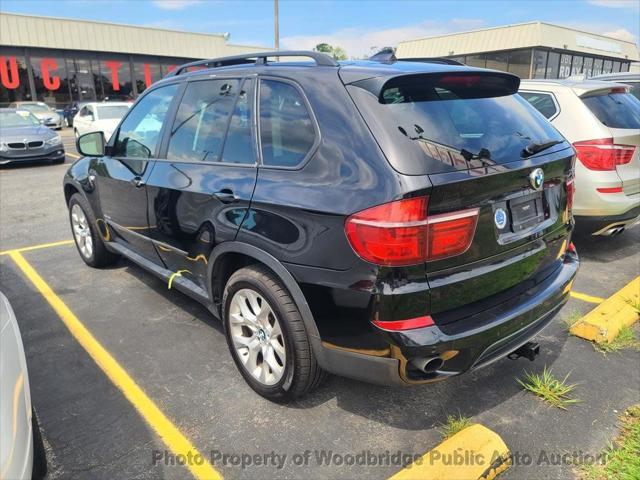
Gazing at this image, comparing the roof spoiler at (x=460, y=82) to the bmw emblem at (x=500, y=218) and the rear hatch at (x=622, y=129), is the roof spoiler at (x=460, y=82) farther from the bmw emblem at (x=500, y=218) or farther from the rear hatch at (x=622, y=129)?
the rear hatch at (x=622, y=129)

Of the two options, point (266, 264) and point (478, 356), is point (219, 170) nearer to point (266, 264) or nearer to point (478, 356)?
point (266, 264)

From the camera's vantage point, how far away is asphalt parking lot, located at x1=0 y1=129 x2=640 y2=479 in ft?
7.81

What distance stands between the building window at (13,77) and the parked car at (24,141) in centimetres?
1874

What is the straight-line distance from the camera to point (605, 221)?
182 inches

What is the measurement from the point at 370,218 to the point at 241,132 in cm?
118

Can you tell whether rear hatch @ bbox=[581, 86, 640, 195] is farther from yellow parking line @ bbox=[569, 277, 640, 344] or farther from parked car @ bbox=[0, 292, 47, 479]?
parked car @ bbox=[0, 292, 47, 479]

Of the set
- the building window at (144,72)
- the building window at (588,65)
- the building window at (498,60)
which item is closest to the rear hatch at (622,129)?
the building window at (498,60)

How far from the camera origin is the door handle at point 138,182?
3604mm

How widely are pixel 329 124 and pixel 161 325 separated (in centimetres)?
224

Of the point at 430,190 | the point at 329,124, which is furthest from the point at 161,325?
the point at 430,190

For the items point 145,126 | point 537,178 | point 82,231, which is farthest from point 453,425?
point 82,231

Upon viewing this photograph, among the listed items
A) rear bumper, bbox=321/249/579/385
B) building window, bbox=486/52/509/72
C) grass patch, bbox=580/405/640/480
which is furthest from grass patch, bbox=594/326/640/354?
building window, bbox=486/52/509/72

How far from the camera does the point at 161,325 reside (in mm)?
3732

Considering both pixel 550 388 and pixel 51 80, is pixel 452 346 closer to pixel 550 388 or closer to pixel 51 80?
pixel 550 388
